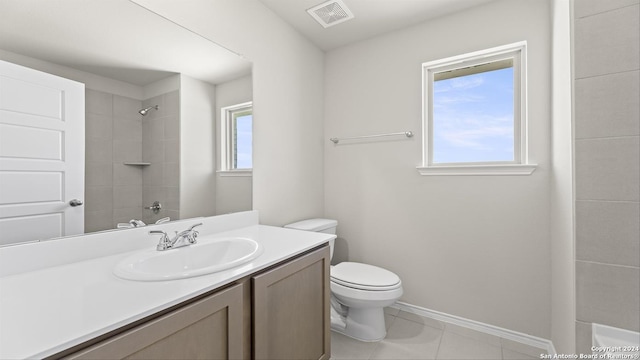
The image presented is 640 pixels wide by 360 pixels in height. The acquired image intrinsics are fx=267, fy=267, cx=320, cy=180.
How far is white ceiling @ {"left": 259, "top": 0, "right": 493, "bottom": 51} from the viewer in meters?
1.87

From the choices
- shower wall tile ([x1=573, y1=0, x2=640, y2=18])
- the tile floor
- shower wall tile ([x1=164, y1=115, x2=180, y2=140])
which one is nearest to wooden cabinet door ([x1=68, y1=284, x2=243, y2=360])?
shower wall tile ([x1=164, y1=115, x2=180, y2=140])

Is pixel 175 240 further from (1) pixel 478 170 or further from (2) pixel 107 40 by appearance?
(1) pixel 478 170

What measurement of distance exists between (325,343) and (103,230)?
121 centimetres

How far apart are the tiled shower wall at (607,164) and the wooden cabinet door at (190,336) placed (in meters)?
1.47

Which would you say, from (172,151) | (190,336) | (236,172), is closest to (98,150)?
(172,151)

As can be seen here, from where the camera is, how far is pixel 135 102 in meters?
1.23

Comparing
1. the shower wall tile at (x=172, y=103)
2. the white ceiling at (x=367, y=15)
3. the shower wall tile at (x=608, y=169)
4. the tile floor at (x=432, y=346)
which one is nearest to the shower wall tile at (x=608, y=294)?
the shower wall tile at (x=608, y=169)

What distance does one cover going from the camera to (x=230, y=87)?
1.68 meters

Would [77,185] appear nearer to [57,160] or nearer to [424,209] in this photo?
[57,160]

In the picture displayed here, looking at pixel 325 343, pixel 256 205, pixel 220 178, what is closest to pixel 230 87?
pixel 220 178

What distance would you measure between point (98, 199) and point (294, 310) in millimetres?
963

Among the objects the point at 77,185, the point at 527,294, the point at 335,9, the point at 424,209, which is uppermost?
the point at 335,9

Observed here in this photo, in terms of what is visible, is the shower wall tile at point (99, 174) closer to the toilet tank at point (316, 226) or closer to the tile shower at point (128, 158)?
the tile shower at point (128, 158)

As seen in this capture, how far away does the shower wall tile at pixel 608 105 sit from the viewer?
1073 millimetres
